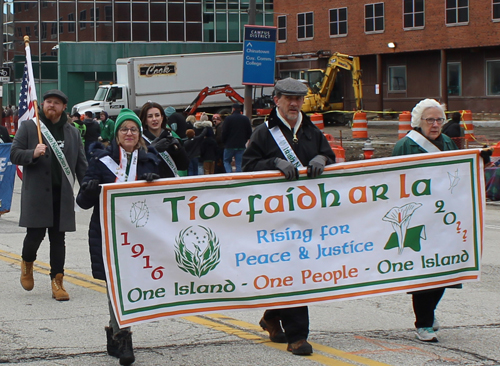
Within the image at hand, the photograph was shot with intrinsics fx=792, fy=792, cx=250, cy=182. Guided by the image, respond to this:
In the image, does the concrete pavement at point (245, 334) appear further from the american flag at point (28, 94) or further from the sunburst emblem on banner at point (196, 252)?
the american flag at point (28, 94)

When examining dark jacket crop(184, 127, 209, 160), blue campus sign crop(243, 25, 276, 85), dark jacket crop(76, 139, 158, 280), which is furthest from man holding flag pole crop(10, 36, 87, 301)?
blue campus sign crop(243, 25, 276, 85)

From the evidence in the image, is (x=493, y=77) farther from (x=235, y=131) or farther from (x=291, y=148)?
(x=291, y=148)

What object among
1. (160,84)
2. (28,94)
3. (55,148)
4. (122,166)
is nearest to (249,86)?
(28,94)

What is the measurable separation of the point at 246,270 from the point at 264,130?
0.97m

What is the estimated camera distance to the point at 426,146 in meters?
5.75

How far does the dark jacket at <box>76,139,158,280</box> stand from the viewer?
519 cm

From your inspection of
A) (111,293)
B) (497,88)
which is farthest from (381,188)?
(497,88)

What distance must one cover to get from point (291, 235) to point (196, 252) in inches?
26.3

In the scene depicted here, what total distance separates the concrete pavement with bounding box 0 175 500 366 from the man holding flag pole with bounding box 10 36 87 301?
1.72ft

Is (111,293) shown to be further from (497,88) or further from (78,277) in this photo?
(497,88)

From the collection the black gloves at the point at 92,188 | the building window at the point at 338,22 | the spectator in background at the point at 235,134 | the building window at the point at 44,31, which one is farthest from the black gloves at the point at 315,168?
the building window at the point at 44,31

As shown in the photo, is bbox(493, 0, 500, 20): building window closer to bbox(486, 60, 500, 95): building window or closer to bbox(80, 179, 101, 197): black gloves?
bbox(486, 60, 500, 95): building window

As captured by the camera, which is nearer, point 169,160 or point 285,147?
point 285,147

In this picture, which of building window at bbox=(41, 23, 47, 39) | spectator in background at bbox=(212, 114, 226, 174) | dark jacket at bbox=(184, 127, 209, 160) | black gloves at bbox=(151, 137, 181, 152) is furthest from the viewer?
building window at bbox=(41, 23, 47, 39)
